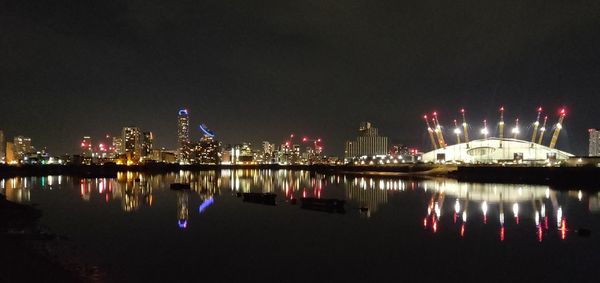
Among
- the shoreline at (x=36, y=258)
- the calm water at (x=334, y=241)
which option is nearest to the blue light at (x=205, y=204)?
the calm water at (x=334, y=241)

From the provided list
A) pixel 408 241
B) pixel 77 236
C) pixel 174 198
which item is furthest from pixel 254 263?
pixel 174 198

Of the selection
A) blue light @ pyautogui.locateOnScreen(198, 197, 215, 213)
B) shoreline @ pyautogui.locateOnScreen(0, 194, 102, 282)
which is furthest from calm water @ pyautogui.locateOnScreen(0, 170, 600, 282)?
shoreline @ pyautogui.locateOnScreen(0, 194, 102, 282)

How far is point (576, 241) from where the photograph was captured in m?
24.2

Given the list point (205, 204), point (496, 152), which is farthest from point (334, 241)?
point (496, 152)

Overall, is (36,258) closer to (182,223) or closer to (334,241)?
(182,223)

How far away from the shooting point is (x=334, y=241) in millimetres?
23562

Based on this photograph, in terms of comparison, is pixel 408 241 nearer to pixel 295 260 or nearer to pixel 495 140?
pixel 295 260

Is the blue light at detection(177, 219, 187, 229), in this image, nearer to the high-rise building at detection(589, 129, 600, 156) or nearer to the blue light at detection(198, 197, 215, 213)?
the blue light at detection(198, 197, 215, 213)

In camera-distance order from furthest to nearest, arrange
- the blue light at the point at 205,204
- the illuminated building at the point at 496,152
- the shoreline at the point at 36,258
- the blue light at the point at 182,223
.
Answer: the illuminated building at the point at 496,152, the blue light at the point at 205,204, the blue light at the point at 182,223, the shoreline at the point at 36,258

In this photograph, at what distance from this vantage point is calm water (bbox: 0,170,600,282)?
17.6 metres

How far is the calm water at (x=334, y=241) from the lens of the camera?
57.8ft

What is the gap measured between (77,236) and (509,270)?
21753mm

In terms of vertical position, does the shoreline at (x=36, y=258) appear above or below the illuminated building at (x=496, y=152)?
below

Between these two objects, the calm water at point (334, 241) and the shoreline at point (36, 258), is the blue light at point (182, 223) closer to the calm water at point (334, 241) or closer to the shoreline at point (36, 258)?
the calm water at point (334, 241)
